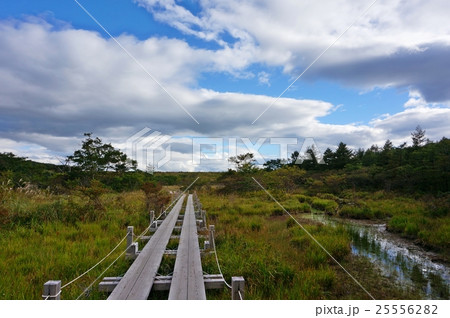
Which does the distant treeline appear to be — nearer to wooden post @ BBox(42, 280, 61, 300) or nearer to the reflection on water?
the reflection on water

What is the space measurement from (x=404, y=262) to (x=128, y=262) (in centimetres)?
666

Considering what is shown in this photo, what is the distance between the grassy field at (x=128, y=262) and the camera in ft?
14.8

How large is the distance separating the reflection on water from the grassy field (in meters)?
0.42

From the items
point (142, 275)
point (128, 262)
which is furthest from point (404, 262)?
point (128, 262)

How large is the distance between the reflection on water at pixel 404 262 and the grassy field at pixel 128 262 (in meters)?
0.42

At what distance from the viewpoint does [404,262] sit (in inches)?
273

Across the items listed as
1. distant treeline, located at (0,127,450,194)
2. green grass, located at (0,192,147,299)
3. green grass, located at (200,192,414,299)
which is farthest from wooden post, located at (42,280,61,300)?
distant treeline, located at (0,127,450,194)

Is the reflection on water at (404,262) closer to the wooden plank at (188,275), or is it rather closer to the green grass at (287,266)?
the green grass at (287,266)

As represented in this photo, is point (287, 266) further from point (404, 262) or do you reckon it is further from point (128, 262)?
point (404, 262)

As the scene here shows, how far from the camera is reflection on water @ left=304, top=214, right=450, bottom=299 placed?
5.46 metres

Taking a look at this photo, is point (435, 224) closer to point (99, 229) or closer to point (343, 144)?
point (99, 229)

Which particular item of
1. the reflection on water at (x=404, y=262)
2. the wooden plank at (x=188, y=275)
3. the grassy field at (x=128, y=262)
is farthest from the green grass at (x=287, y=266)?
the reflection on water at (x=404, y=262)
